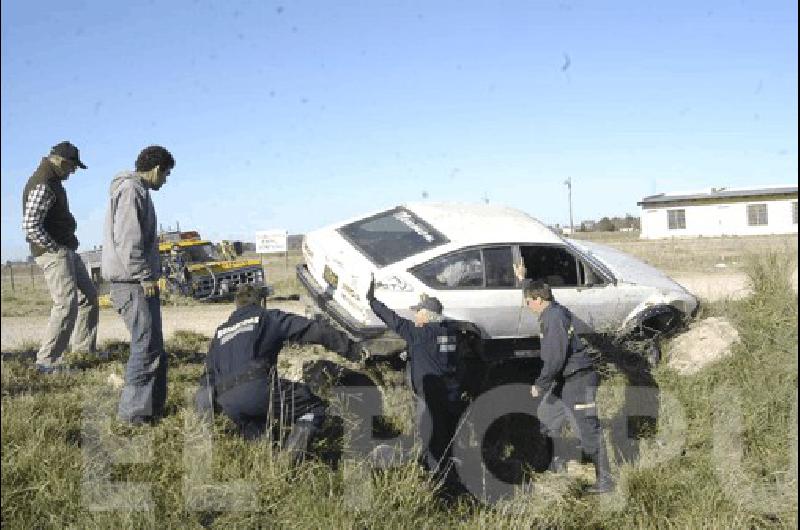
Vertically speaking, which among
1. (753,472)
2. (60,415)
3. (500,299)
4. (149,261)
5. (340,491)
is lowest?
(753,472)

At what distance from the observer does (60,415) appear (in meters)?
4.34

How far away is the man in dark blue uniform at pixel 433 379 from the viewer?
4.82m

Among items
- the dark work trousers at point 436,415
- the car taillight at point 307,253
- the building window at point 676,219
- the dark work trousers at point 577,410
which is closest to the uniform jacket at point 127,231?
the dark work trousers at point 436,415

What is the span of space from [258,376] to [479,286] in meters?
2.52

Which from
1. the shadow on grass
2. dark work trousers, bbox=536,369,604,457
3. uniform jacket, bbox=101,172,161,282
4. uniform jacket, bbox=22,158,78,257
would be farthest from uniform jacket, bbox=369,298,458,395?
uniform jacket, bbox=22,158,78,257

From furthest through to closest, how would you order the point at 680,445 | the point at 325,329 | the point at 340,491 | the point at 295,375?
the point at 295,375 → the point at 680,445 → the point at 325,329 → the point at 340,491

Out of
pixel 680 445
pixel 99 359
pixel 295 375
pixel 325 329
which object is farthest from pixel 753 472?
pixel 99 359

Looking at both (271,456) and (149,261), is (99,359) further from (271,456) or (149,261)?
(271,456)

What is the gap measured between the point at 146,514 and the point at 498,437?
2923 millimetres

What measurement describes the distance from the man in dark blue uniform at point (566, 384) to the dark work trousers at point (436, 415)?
0.65 meters

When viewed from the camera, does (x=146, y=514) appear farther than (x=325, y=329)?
No

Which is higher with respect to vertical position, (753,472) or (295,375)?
(295,375)

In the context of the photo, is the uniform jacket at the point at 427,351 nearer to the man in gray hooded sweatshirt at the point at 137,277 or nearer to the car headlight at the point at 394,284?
the car headlight at the point at 394,284

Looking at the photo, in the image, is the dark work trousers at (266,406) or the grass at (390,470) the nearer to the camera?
the grass at (390,470)
